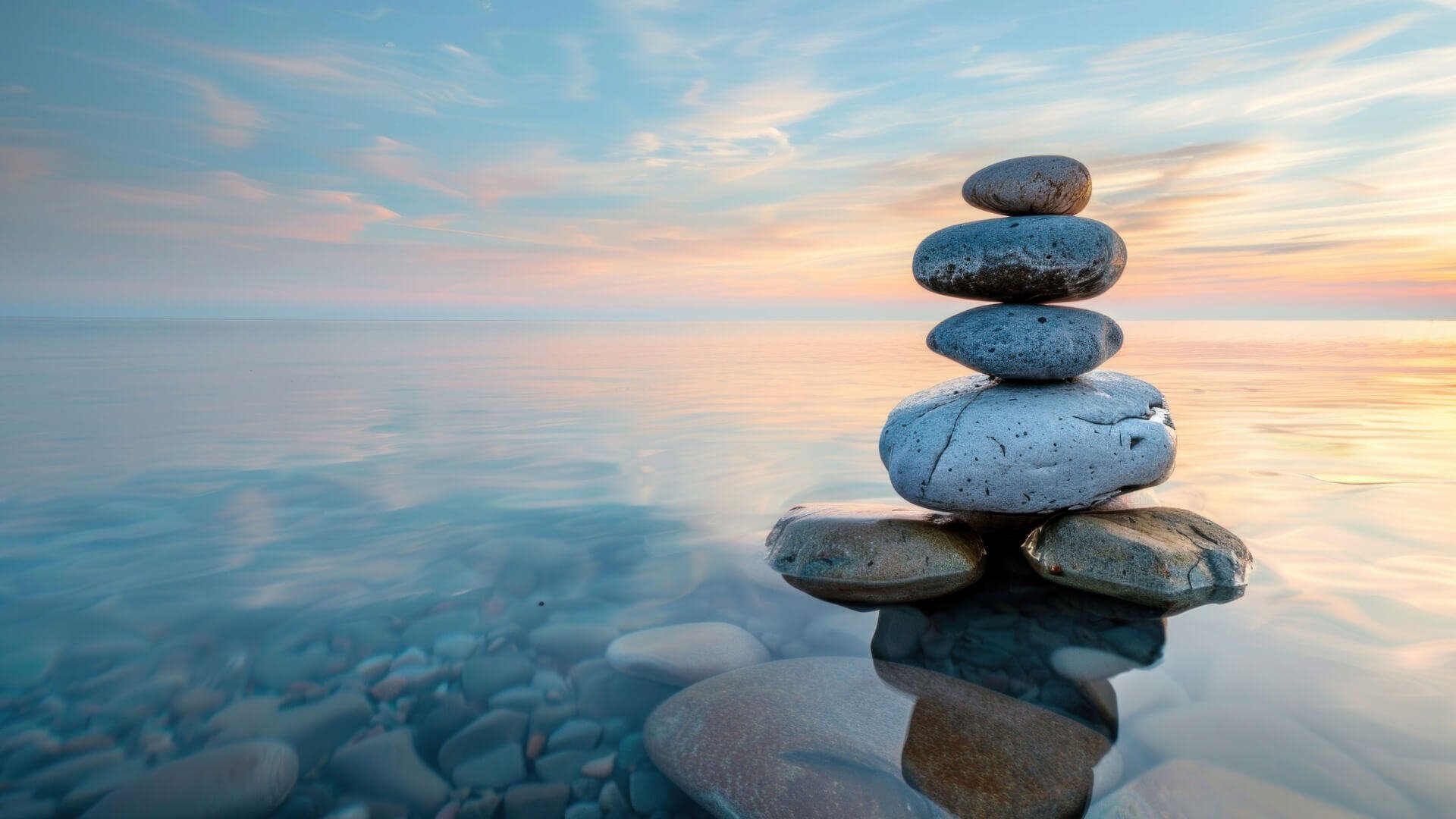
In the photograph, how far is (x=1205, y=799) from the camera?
9.64ft

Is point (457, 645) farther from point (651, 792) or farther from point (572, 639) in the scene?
point (651, 792)

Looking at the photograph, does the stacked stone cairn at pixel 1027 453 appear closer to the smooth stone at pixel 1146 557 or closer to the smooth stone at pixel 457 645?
the smooth stone at pixel 1146 557

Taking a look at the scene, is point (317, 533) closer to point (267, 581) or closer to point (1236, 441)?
point (267, 581)

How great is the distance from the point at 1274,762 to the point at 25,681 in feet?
20.1

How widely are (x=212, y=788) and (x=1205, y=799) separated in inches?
160

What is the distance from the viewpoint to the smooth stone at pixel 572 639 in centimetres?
421

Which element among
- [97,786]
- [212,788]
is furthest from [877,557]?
[97,786]

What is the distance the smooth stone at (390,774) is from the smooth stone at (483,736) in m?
0.11

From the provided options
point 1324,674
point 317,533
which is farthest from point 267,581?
point 1324,674

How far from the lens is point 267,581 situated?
5.26 metres

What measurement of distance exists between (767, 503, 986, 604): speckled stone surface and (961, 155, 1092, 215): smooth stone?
2742mm

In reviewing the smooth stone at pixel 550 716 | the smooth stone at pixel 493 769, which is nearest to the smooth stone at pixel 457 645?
the smooth stone at pixel 550 716

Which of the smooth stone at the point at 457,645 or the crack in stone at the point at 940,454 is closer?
the smooth stone at the point at 457,645

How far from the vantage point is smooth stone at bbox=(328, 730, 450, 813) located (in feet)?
9.81
